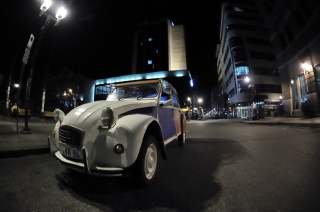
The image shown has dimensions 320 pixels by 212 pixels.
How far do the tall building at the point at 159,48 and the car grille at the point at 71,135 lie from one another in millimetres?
57363

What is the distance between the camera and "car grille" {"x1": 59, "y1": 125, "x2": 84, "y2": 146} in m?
2.60

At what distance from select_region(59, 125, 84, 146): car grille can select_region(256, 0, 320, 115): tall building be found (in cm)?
2187

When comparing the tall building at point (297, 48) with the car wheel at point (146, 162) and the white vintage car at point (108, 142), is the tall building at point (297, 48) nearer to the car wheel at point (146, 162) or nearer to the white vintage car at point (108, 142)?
the car wheel at point (146, 162)

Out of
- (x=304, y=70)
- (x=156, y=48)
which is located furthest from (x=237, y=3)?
(x=304, y=70)

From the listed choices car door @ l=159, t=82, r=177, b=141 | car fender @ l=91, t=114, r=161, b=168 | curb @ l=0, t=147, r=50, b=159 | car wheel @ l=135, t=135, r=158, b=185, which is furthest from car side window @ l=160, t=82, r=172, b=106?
curb @ l=0, t=147, r=50, b=159

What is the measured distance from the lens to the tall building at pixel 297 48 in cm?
1803

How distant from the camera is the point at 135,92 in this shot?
4.59 metres

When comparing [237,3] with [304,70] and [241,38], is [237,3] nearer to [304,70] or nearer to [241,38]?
[241,38]

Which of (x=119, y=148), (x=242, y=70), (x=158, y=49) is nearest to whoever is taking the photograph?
(x=119, y=148)

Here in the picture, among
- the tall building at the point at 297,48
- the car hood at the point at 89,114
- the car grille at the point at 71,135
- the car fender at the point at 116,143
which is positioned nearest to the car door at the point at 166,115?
the car hood at the point at 89,114

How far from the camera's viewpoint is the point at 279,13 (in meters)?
23.5

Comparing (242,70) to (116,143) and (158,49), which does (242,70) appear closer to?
(158,49)

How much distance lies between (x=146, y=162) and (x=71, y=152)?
1.14 meters

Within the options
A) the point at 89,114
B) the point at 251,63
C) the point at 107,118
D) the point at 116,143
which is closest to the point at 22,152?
the point at 89,114
